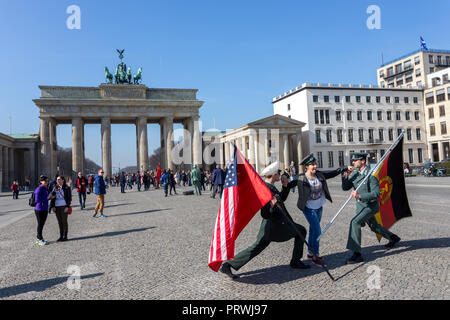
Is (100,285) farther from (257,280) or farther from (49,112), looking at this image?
(49,112)

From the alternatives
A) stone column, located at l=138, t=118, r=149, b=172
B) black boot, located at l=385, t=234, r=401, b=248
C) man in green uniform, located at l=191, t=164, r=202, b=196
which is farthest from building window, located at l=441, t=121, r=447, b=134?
black boot, located at l=385, t=234, r=401, b=248

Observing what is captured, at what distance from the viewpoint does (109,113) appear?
53.3 m

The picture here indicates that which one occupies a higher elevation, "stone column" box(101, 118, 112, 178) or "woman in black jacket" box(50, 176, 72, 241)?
"stone column" box(101, 118, 112, 178)

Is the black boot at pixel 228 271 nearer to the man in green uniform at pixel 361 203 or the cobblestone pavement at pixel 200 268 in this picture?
the cobblestone pavement at pixel 200 268

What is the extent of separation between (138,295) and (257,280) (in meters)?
1.57

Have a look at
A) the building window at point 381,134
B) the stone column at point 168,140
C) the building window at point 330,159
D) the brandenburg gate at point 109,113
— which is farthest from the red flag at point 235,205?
the building window at point 381,134

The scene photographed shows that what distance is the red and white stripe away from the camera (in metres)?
4.67

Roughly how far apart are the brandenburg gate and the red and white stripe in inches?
1890

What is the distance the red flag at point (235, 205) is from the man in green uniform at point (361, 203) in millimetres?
1663

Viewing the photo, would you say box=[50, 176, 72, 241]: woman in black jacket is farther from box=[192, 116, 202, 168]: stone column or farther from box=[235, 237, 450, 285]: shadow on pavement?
box=[192, 116, 202, 168]: stone column

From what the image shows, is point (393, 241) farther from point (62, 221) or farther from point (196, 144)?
point (196, 144)

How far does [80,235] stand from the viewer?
9.15 meters

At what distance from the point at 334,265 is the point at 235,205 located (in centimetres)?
184
